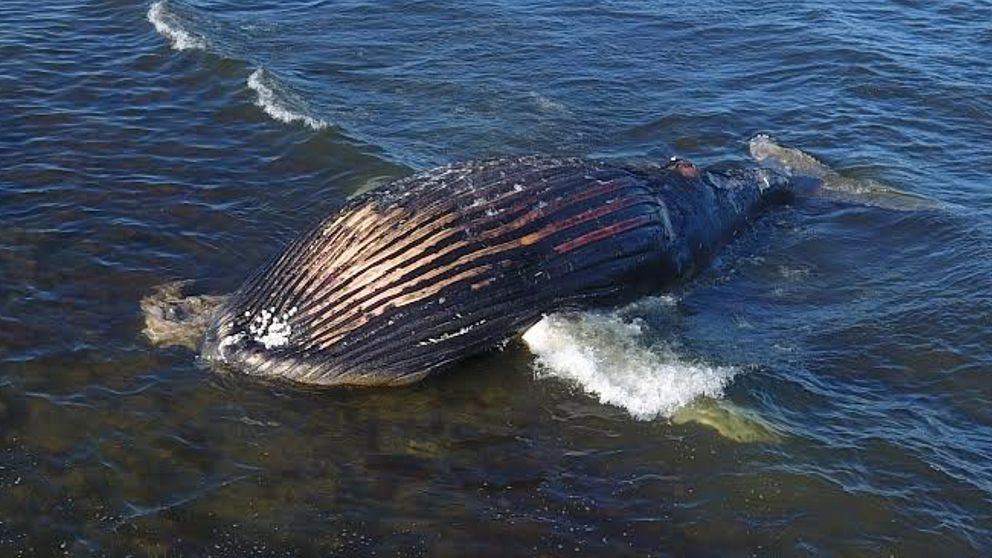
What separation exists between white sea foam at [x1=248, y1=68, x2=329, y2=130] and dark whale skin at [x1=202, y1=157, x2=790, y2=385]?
6.48 m

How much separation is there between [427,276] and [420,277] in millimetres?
75

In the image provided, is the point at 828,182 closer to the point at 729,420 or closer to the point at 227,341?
the point at 729,420

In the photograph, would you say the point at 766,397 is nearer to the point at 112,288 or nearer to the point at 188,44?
the point at 112,288

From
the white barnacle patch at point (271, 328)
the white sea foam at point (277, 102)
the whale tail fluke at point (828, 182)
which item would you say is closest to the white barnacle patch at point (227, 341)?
the white barnacle patch at point (271, 328)

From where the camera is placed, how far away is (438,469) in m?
10.5

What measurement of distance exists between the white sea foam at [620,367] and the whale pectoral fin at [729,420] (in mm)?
114

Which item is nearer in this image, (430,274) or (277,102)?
(430,274)

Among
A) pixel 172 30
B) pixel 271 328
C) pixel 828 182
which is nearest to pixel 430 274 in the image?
pixel 271 328

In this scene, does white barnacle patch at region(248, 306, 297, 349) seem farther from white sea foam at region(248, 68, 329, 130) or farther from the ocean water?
white sea foam at region(248, 68, 329, 130)

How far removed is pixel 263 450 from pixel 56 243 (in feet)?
17.1

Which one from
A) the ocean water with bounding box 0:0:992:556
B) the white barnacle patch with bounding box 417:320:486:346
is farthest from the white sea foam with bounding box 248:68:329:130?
the white barnacle patch with bounding box 417:320:486:346

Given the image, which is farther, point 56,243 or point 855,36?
point 855,36

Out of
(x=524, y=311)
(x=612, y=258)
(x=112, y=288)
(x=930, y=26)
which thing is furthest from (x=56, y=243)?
(x=930, y=26)

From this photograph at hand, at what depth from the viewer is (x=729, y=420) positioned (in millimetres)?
11375
